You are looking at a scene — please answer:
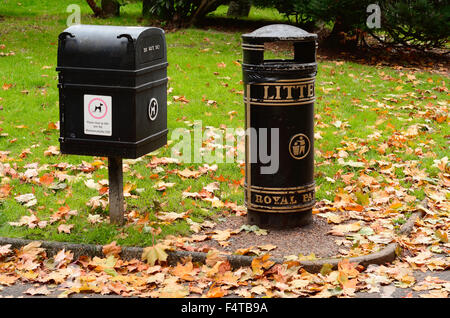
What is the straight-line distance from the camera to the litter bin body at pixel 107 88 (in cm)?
516

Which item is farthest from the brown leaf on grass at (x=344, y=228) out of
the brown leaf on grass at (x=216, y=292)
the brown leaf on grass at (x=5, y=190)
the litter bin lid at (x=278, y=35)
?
the brown leaf on grass at (x=5, y=190)

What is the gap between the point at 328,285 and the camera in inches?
187

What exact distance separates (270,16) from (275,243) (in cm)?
1446

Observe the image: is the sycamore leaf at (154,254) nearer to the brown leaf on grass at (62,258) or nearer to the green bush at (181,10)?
the brown leaf on grass at (62,258)

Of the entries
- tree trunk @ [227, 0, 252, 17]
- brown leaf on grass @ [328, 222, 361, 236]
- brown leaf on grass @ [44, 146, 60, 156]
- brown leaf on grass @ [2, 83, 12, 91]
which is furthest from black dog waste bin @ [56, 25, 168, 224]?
tree trunk @ [227, 0, 252, 17]

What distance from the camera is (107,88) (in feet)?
17.1

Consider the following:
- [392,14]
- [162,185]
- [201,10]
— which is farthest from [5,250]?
[201,10]

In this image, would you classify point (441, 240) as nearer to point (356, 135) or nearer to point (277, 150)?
point (277, 150)

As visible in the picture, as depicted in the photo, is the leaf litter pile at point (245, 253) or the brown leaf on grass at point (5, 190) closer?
the leaf litter pile at point (245, 253)

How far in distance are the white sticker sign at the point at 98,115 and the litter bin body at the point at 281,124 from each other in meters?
1.12

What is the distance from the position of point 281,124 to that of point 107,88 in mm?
1370

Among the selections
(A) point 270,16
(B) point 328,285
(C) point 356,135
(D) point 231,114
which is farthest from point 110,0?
(B) point 328,285

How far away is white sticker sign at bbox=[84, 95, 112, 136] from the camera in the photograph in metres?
→ 5.28

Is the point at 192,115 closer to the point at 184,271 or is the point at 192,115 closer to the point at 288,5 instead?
the point at 184,271
